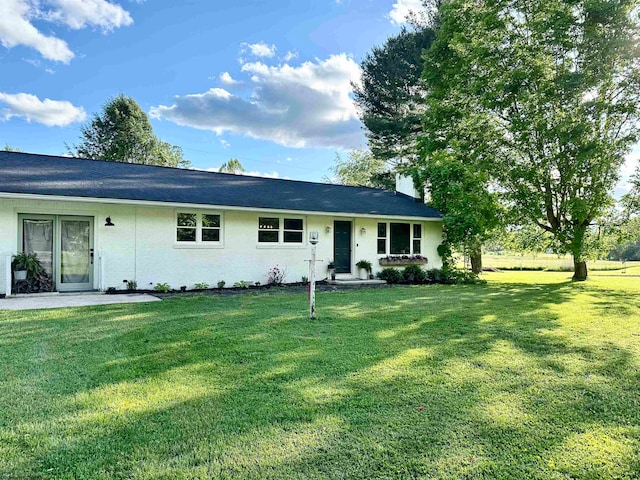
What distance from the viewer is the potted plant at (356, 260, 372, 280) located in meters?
13.7

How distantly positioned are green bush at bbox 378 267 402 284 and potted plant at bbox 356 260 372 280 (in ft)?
1.65

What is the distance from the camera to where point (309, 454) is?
2.52m

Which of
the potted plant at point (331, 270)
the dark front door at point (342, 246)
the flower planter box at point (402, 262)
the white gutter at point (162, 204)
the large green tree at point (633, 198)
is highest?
the large green tree at point (633, 198)

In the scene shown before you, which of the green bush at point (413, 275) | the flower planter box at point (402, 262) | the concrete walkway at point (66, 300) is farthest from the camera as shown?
the flower planter box at point (402, 262)

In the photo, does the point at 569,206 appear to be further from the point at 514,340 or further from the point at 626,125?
the point at 514,340

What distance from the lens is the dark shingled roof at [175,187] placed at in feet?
31.4

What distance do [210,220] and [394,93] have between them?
1586cm

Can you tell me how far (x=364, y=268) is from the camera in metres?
13.7

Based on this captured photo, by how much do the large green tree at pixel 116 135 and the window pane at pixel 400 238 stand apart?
26080mm

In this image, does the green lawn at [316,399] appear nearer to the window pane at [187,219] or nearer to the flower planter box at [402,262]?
the window pane at [187,219]

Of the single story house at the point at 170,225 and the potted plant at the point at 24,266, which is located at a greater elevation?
the single story house at the point at 170,225

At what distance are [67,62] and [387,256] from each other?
2030 cm

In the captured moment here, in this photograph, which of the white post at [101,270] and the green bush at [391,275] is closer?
the white post at [101,270]

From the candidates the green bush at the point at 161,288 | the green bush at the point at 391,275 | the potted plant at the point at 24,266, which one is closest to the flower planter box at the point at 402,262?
the green bush at the point at 391,275
